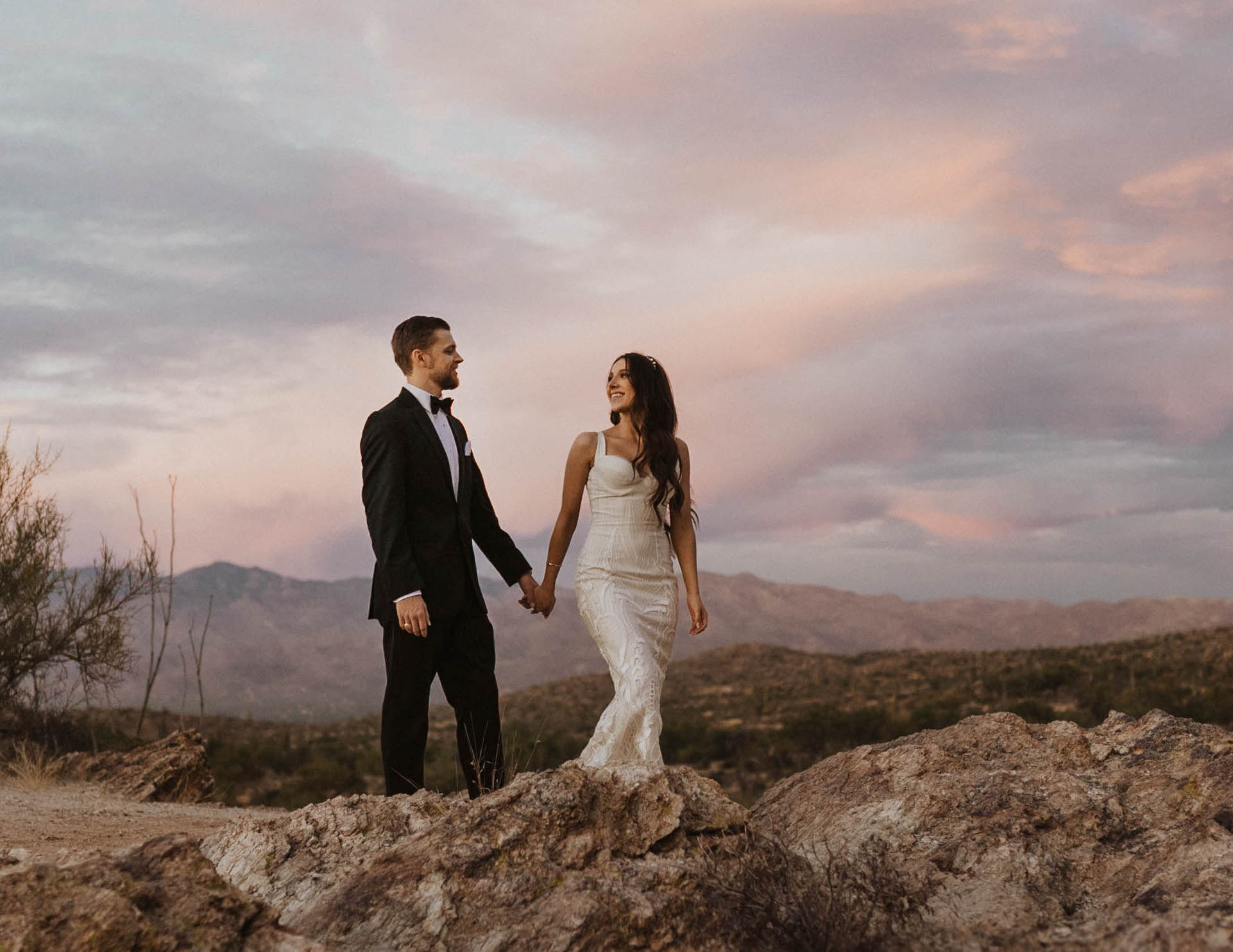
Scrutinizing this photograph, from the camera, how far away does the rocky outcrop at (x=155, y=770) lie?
11.2 meters

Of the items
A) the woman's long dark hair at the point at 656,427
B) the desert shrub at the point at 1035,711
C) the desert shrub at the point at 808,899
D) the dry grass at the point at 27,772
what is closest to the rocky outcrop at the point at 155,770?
the dry grass at the point at 27,772

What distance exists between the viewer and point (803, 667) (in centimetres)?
4916

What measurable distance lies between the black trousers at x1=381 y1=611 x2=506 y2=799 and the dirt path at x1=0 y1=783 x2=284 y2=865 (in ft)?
4.30

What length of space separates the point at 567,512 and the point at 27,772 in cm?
840

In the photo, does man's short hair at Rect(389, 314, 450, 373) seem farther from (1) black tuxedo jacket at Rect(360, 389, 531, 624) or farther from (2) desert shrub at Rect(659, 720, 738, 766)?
(2) desert shrub at Rect(659, 720, 738, 766)

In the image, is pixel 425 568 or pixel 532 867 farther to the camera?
pixel 425 568

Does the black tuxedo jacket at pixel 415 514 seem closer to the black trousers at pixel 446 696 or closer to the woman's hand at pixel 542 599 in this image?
the black trousers at pixel 446 696

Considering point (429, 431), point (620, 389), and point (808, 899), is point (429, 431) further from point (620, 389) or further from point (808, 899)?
point (808, 899)

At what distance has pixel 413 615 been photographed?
544 cm

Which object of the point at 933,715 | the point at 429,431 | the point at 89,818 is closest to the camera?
the point at 429,431

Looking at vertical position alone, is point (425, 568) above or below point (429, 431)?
below

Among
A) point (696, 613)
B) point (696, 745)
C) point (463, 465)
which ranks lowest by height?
point (696, 745)

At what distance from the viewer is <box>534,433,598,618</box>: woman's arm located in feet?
20.3

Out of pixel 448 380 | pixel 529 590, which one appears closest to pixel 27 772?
pixel 529 590
